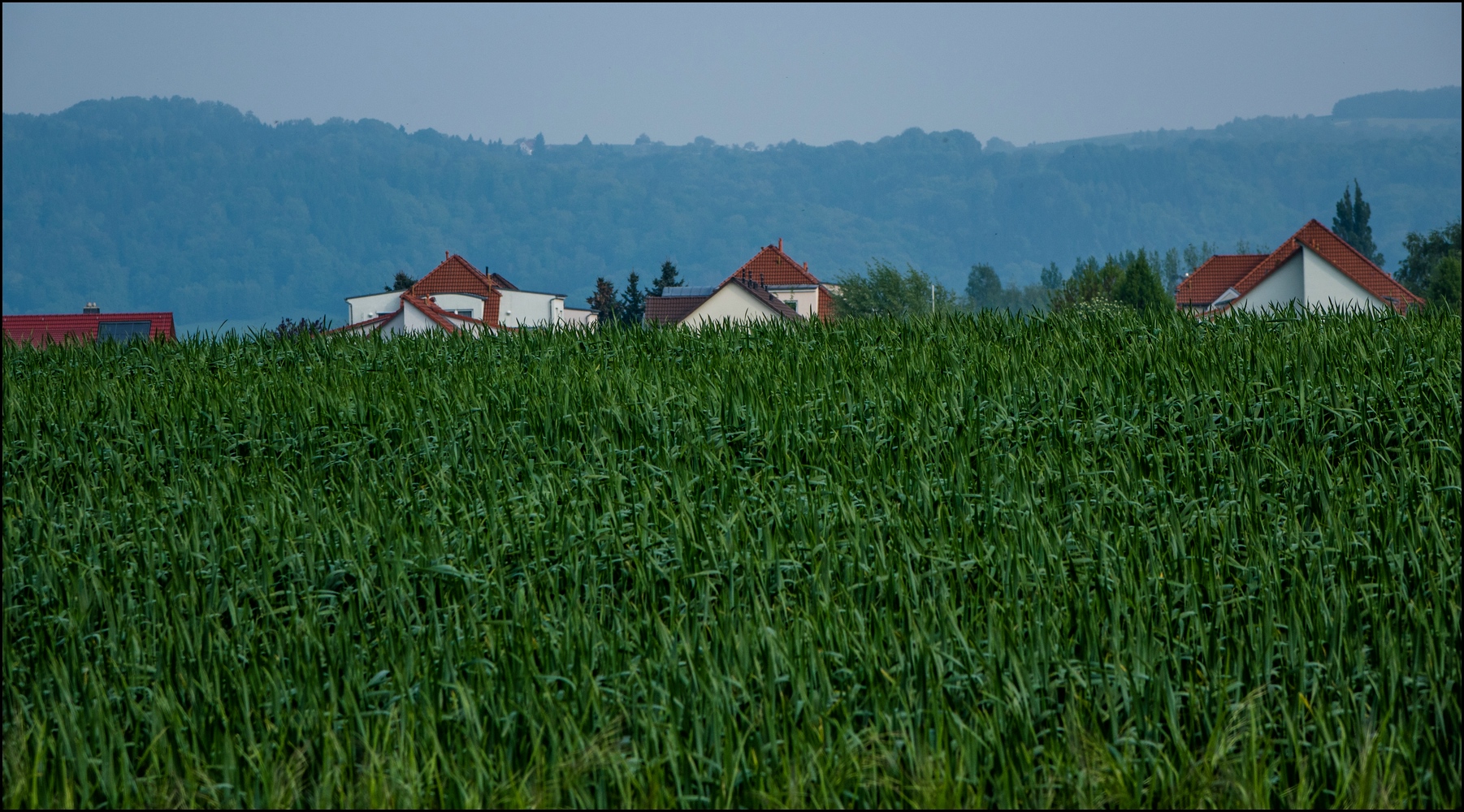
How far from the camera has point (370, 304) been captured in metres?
76.4

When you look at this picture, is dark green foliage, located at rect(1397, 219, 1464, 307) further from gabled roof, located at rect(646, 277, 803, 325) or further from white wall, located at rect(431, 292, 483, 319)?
white wall, located at rect(431, 292, 483, 319)

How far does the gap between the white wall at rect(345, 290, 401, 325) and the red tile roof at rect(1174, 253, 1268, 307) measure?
179 ft

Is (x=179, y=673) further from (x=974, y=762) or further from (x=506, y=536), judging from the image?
(x=974, y=762)

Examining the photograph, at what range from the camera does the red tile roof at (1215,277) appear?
207 feet

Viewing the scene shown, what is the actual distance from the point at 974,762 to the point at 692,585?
1995 millimetres

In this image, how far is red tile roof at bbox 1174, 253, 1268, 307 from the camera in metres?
63.2

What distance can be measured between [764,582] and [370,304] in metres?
77.1

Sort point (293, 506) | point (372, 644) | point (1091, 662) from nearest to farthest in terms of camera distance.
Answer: point (1091, 662) → point (372, 644) → point (293, 506)

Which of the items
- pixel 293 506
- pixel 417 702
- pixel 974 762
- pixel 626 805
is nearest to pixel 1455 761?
pixel 974 762

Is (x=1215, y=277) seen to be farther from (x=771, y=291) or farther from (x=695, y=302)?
(x=695, y=302)

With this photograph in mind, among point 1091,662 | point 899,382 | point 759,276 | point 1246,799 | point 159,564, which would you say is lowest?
point 1246,799

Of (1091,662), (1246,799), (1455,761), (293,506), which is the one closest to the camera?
(1246,799)

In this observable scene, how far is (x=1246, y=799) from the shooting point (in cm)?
333

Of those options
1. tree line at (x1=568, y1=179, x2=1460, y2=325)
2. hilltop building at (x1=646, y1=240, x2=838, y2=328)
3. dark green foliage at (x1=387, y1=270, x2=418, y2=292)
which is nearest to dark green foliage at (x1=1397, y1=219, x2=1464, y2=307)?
tree line at (x1=568, y1=179, x2=1460, y2=325)
